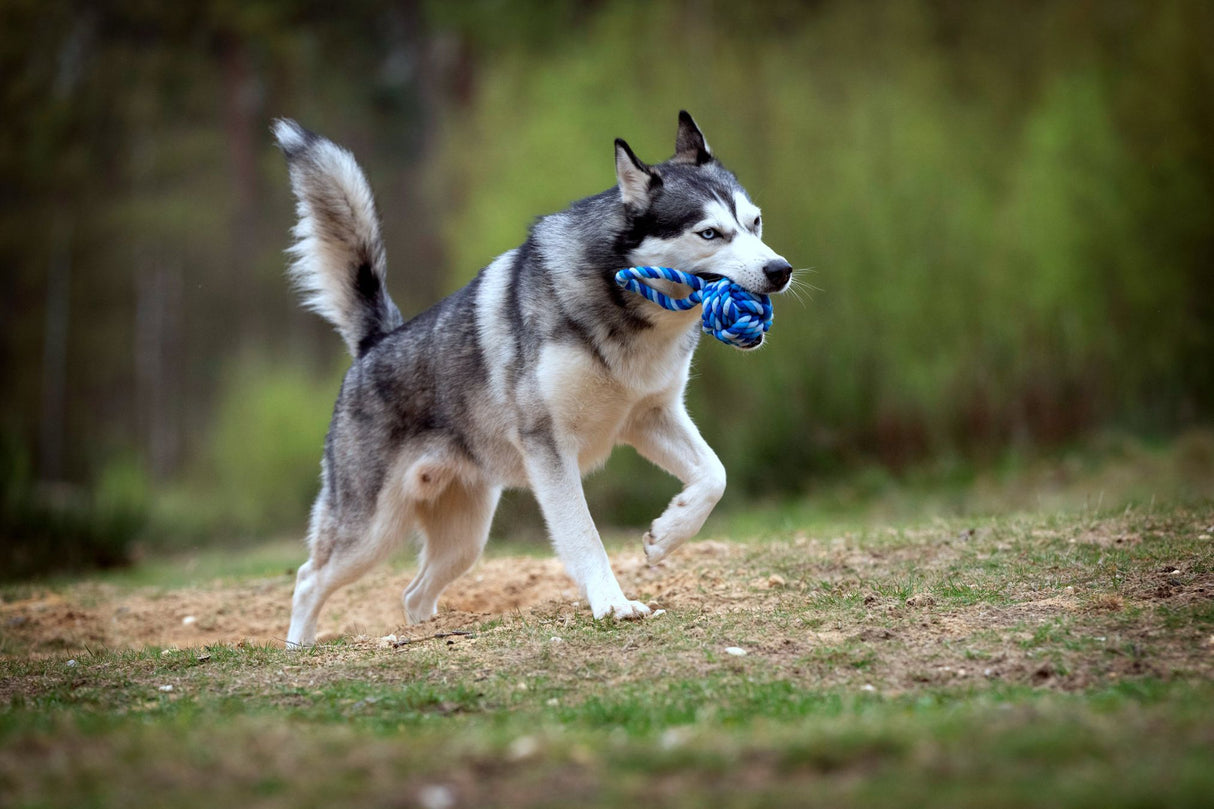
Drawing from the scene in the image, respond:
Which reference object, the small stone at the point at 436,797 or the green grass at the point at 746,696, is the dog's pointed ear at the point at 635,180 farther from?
the small stone at the point at 436,797

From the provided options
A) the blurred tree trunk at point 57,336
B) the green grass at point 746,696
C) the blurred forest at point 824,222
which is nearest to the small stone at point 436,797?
the green grass at point 746,696

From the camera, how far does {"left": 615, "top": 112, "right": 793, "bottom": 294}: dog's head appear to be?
4.62m

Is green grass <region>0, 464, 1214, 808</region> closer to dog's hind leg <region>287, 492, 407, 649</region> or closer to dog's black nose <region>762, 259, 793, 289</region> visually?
dog's hind leg <region>287, 492, 407, 649</region>

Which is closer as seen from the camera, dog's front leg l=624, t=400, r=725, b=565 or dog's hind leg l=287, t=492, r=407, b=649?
dog's front leg l=624, t=400, r=725, b=565

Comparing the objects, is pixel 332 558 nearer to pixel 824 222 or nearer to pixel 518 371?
pixel 518 371

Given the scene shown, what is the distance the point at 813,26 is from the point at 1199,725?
1212 cm

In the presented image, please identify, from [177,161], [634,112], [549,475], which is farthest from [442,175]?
[549,475]

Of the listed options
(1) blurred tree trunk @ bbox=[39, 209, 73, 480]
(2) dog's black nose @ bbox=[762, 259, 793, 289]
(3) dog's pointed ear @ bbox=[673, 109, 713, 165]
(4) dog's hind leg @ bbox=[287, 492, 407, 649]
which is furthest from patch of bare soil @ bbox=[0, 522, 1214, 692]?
(1) blurred tree trunk @ bbox=[39, 209, 73, 480]

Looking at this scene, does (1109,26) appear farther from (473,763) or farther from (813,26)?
(473,763)

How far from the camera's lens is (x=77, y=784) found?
2674 millimetres

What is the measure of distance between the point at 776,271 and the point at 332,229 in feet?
8.35

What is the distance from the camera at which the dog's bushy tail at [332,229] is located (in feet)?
19.4

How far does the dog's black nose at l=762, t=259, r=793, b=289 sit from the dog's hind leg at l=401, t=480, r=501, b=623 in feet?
6.43

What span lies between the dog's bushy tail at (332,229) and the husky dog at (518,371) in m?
0.01
